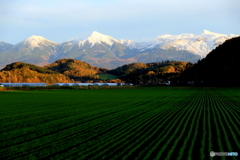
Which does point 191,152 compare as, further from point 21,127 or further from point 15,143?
point 21,127

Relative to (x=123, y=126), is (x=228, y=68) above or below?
above

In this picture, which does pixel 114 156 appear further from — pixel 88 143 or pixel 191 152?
pixel 191 152

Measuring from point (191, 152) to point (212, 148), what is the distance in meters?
1.55

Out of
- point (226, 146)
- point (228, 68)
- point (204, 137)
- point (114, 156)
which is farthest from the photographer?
point (228, 68)

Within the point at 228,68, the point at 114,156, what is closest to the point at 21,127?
the point at 114,156

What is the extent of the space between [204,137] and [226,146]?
7.33 feet

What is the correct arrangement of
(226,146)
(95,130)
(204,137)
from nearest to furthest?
(226,146) → (204,137) → (95,130)

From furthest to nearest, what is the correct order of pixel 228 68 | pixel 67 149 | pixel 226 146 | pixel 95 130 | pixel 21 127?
pixel 228 68
pixel 21 127
pixel 95 130
pixel 226 146
pixel 67 149

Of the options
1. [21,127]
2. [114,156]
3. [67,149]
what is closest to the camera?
[114,156]

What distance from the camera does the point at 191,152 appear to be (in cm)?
1341

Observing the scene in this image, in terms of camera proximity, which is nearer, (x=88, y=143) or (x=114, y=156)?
(x=114, y=156)

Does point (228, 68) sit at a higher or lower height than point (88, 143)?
higher

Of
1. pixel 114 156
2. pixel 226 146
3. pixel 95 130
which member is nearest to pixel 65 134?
pixel 95 130

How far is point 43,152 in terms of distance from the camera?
13.2 meters
